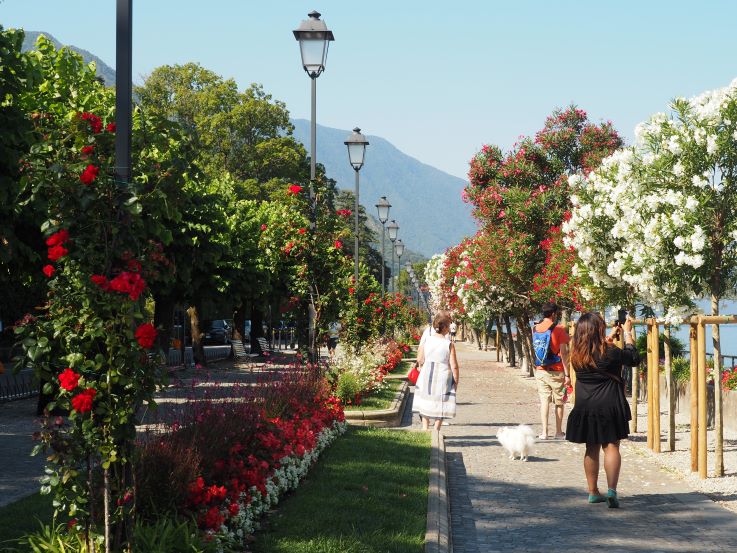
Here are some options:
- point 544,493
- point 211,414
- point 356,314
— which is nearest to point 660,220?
point 544,493

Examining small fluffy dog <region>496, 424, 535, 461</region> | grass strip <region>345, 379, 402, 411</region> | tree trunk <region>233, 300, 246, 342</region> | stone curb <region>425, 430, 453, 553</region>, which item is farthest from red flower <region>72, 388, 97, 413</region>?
tree trunk <region>233, 300, 246, 342</region>

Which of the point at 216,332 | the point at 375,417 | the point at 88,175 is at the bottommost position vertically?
the point at 375,417

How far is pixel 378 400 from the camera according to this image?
19516 millimetres

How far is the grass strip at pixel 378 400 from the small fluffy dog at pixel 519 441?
15.7ft

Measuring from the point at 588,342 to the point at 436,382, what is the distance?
13.8ft

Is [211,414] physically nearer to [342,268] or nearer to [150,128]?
[150,128]

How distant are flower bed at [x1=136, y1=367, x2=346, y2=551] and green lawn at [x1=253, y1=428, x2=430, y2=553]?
202 millimetres

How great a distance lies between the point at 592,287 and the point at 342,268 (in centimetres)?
465

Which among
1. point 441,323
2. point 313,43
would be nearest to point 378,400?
point 441,323

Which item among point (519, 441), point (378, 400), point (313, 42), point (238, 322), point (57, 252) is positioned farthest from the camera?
point (238, 322)

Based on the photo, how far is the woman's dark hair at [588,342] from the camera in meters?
9.83

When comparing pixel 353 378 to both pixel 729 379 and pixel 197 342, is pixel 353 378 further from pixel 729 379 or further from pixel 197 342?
pixel 197 342

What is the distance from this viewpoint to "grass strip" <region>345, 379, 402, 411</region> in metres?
18.0

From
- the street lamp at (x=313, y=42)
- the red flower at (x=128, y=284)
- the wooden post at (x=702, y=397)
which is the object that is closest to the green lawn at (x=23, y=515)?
the red flower at (x=128, y=284)
